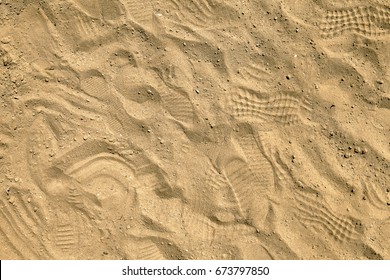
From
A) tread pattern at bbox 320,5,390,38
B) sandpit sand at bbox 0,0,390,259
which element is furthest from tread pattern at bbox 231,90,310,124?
tread pattern at bbox 320,5,390,38

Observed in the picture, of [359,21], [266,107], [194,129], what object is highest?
[359,21]

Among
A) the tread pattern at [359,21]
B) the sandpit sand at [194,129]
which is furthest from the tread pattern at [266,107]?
the tread pattern at [359,21]

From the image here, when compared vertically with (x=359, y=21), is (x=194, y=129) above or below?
below

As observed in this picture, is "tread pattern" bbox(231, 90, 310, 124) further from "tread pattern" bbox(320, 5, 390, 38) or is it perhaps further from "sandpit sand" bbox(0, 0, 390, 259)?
"tread pattern" bbox(320, 5, 390, 38)

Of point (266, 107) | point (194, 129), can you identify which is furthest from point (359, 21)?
point (194, 129)

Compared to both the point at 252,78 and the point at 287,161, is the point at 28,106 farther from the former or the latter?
the point at 287,161

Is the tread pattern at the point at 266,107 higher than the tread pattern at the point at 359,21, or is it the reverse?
the tread pattern at the point at 359,21

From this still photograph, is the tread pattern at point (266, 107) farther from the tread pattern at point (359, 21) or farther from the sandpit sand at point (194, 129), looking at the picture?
the tread pattern at point (359, 21)

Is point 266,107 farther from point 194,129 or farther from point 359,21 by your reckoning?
point 359,21

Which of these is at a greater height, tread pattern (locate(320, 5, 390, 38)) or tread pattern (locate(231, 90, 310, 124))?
tread pattern (locate(320, 5, 390, 38))
